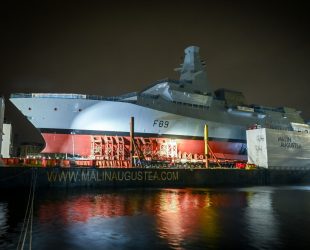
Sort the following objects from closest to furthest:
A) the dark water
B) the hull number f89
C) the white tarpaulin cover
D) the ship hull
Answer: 1. the dark water
2. the ship hull
3. the white tarpaulin cover
4. the hull number f89

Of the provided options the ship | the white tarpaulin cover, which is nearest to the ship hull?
the ship

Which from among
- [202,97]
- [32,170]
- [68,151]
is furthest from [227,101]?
[32,170]

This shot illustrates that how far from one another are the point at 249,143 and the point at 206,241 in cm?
3162

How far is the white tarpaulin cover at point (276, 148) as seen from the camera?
124ft

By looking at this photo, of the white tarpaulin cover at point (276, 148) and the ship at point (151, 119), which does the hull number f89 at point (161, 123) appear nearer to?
the ship at point (151, 119)

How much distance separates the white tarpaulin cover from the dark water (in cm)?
1898

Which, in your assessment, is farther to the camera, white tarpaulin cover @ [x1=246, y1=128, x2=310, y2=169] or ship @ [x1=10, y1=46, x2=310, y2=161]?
white tarpaulin cover @ [x1=246, y1=128, x2=310, y2=169]

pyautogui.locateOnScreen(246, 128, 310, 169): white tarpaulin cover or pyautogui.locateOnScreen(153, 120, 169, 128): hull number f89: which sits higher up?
pyautogui.locateOnScreen(153, 120, 169, 128): hull number f89

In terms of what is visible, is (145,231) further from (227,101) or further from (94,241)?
(227,101)

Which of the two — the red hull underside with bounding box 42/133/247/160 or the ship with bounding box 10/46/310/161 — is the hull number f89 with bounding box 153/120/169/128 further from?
the red hull underside with bounding box 42/133/247/160

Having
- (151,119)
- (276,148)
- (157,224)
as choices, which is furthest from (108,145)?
(157,224)

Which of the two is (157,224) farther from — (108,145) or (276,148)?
(276,148)

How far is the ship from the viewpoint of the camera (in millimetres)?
36344

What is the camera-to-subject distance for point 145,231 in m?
11.6
